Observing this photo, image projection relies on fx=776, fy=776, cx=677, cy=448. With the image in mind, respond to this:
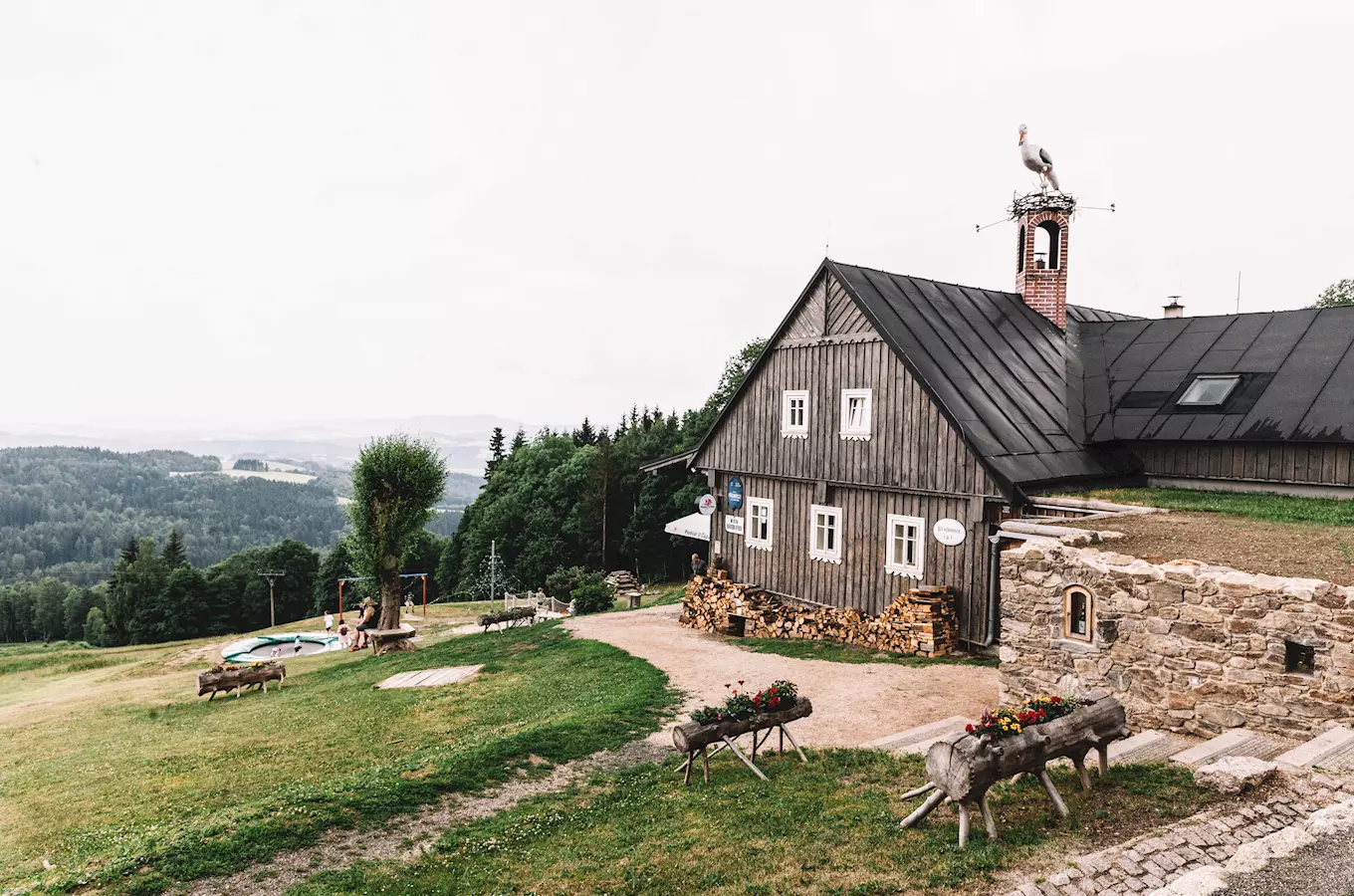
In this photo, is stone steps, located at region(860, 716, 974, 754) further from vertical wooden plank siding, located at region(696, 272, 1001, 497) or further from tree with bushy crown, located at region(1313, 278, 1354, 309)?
tree with bushy crown, located at region(1313, 278, 1354, 309)

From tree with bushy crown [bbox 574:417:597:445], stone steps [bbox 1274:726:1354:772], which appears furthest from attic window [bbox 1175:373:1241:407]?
tree with bushy crown [bbox 574:417:597:445]

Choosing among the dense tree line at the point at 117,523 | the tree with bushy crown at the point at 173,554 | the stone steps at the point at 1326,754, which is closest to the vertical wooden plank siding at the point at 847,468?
the stone steps at the point at 1326,754

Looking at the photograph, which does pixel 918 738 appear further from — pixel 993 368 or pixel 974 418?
pixel 993 368

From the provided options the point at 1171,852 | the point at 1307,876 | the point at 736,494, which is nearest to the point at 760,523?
the point at 736,494

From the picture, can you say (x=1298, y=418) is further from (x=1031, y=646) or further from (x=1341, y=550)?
(x=1031, y=646)

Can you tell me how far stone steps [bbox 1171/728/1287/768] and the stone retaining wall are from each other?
0.34m

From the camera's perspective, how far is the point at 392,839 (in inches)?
328

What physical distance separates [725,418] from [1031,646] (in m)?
12.4

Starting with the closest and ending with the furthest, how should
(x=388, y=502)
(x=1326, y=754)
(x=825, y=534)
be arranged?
1. (x=1326, y=754)
2. (x=825, y=534)
3. (x=388, y=502)

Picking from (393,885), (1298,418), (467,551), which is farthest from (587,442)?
(393,885)

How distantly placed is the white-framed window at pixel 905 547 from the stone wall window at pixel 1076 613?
598 centimetres

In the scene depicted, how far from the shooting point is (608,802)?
9164 mm

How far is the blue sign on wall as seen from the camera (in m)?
22.0

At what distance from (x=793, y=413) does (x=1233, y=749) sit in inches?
507
